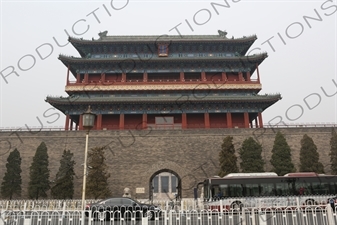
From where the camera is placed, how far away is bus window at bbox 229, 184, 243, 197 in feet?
58.6

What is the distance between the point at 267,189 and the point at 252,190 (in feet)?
2.60

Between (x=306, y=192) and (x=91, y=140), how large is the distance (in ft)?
52.6

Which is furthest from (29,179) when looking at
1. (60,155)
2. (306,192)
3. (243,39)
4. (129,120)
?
(243,39)

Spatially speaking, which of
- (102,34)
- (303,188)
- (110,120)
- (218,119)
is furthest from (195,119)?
(303,188)

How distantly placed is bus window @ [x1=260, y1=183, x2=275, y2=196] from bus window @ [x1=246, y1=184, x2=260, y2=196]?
0.22 m

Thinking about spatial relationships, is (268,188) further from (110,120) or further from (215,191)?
(110,120)

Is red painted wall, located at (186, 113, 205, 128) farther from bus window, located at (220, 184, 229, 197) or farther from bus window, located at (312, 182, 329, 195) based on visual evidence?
bus window, located at (312, 182, 329, 195)

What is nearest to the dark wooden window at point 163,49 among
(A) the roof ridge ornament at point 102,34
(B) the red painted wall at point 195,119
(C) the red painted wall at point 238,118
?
(A) the roof ridge ornament at point 102,34

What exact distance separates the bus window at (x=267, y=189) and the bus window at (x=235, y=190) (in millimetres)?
1116

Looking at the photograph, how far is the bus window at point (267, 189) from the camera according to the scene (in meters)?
17.8

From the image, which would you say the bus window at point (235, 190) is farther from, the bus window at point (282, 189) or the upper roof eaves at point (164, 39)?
the upper roof eaves at point (164, 39)

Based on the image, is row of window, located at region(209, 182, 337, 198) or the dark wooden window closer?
row of window, located at region(209, 182, 337, 198)

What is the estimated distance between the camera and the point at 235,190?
17.9m

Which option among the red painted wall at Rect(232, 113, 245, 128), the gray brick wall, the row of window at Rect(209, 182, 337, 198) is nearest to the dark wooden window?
the red painted wall at Rect(232, 113, 245, 128)
